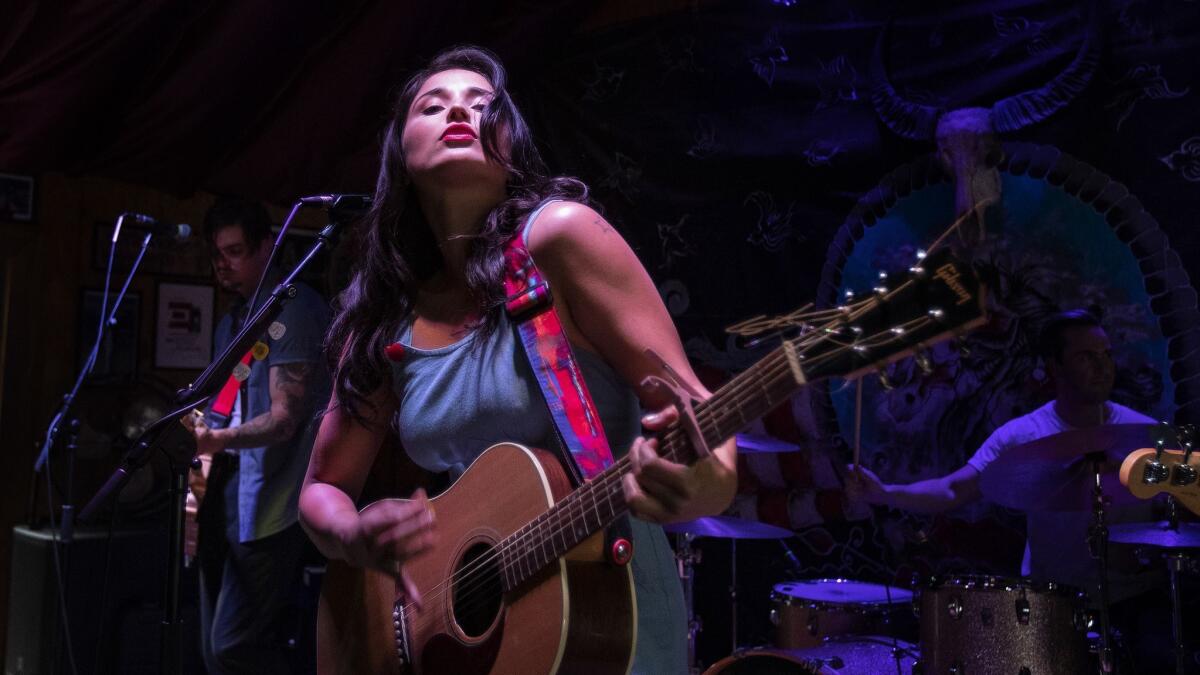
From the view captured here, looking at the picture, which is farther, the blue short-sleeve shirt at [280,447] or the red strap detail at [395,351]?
the blue short-sleeve shirt at [280,447]

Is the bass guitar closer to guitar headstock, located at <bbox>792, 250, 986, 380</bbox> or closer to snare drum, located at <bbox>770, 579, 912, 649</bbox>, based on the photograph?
snare drum, located at <bbox>770, 579, 912, 649</bbox>

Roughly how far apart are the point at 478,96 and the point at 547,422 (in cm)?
80

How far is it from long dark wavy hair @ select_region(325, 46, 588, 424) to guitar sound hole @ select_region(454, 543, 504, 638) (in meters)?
0.45

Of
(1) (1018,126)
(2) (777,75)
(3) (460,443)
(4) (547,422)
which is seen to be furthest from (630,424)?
(2) (777,75)

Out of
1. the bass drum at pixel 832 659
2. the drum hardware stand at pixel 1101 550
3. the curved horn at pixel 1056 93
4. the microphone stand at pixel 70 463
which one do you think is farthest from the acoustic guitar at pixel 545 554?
the curved horn at pixel 1056 93

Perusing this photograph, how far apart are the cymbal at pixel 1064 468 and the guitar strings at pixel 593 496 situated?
263 cm

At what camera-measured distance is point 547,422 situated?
1896mm

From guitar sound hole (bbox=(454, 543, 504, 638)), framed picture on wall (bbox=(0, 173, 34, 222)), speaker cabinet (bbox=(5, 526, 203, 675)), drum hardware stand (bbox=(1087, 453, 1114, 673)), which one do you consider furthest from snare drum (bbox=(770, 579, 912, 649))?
framed picture on wall (bbox=(0, 173, 34, 222))

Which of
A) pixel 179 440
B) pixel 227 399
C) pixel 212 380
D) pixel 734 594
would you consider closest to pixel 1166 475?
pixel 734 594

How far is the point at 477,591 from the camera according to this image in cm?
184

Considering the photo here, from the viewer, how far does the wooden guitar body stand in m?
1.62

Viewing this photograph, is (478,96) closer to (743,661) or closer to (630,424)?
(630,424)

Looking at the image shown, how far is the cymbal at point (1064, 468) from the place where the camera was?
3699mm

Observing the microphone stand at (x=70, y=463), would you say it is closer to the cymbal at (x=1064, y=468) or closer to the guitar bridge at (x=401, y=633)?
the guitar bridge at (x=401, y=633)
